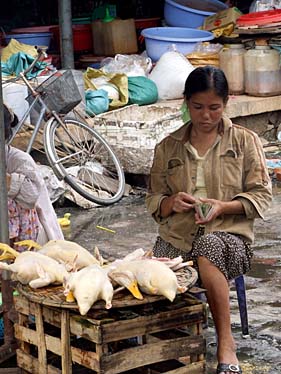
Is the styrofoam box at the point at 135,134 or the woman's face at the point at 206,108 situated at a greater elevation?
the woman's face at the point at 206,108

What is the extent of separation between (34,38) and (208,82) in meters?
7.02

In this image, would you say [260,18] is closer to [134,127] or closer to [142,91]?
[142,91]

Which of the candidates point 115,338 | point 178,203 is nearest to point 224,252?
point 178,203

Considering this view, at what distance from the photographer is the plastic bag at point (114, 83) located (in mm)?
9500

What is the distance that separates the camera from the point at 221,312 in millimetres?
4211

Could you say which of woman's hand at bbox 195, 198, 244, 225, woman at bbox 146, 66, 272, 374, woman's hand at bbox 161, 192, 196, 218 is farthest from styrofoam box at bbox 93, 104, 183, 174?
woman's hand at bbox 195, 198, 244, 225

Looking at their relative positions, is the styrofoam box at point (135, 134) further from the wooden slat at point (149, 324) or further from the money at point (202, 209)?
the wooden slat at point (149, 324)

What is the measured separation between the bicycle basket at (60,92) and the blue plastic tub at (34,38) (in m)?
2.95

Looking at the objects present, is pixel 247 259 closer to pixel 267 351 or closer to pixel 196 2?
pixel 267 351

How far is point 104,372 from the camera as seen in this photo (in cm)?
362

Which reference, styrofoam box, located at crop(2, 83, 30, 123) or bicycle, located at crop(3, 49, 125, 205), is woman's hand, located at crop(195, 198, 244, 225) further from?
styrofoam box, located at crop(2, 83, 30, 123)

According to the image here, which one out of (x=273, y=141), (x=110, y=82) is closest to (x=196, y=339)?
(x=110, y=82)

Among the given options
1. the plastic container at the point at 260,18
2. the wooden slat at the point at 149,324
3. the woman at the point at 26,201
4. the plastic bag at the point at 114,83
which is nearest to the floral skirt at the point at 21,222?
the woman at the point at 26,201

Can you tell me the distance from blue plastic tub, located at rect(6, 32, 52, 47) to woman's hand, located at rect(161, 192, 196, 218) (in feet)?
22.0
